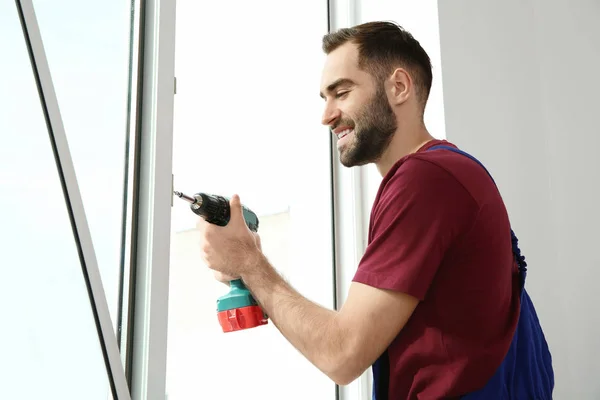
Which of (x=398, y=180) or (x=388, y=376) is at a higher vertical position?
(x=398, y=180)

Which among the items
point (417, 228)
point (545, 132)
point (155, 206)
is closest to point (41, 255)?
point (155, 206)

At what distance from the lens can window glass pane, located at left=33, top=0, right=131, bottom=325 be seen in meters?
1.21

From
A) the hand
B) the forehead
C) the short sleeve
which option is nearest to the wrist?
the hand

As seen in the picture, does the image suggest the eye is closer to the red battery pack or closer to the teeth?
the teeth

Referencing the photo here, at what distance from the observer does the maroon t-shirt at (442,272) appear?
0.98 metres

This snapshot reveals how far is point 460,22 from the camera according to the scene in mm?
1933

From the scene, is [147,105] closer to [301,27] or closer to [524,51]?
[301,27]

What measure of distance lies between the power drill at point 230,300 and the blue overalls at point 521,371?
0.25m

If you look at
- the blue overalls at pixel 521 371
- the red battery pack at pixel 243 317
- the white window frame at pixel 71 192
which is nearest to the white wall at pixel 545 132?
the blue overalls at pixel 521 371

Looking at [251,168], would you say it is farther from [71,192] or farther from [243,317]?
[71,192]

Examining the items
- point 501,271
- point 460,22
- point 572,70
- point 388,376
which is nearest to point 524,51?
point 572,70

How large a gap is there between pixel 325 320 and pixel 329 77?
59 centimetres

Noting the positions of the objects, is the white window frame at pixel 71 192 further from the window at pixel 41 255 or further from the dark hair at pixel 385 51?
the dark hair at pixel 385 51

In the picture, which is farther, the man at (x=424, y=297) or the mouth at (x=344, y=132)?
the mouth at (x=344, y=132)
